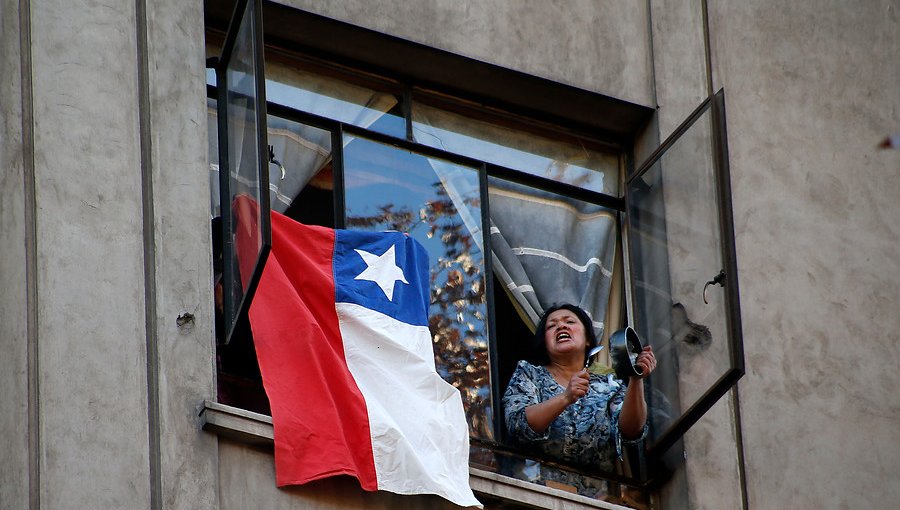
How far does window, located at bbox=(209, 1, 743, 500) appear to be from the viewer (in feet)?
35.8

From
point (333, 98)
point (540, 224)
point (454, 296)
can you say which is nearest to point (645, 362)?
point (454, 296)

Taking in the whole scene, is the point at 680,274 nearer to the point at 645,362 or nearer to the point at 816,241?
the point at 645,362

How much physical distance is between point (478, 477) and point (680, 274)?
5.78ft

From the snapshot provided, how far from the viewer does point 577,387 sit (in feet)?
35.5

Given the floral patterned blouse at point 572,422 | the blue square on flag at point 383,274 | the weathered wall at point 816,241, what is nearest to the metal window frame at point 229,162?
the blue square on flag at point 383,274

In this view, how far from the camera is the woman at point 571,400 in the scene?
11.0 metres

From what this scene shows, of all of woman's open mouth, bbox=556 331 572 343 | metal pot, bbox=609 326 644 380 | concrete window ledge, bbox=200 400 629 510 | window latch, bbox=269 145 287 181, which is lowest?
concrete window ledge, bbox=200 400 629 510

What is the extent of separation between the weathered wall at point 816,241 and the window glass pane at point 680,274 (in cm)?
59

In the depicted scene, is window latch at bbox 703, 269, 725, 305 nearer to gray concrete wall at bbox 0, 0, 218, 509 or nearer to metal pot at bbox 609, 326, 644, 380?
metal pot at bbox 609, 326, 644, 380

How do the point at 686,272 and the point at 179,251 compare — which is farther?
the point at 686,272

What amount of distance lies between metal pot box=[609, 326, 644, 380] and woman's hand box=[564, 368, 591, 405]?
0.58 ft

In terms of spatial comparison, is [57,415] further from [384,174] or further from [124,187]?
[384,174]

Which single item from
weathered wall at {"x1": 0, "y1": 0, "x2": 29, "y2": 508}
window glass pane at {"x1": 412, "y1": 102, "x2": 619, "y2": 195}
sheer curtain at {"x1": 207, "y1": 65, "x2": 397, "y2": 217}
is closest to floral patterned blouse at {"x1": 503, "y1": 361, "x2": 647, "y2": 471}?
window glass pane at {"x1": 412, "y1": 102, "x2": 619, "y2": 195}

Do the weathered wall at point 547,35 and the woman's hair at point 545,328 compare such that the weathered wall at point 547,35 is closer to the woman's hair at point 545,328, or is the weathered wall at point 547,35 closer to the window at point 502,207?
the window at point 502,207
